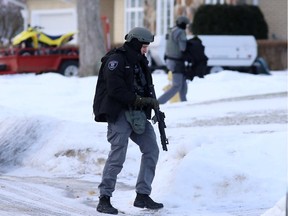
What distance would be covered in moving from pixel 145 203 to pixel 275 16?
72.5ft

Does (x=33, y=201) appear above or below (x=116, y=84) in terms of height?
below

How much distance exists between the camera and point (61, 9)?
1371 inches

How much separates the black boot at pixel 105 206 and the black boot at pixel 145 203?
291 millimetres

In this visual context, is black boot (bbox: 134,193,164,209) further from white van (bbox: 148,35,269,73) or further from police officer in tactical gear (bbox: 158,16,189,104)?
white van (bbox: 148,35,269,73)

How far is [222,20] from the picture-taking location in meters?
26.6

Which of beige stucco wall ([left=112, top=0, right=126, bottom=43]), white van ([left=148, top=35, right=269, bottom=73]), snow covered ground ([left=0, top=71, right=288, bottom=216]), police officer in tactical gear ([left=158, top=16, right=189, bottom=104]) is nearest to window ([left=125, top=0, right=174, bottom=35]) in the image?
beige stucco wall ([left=112, top=0, right=126, bottom=43])

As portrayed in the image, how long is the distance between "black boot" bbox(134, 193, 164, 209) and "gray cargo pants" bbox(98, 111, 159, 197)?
0.05 metres

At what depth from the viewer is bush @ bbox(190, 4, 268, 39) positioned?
2662cm

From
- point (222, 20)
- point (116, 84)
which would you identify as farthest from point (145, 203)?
point (222, 20)

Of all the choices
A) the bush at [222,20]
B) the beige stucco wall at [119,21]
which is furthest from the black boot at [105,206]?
the beige stucco wall at [119,21]

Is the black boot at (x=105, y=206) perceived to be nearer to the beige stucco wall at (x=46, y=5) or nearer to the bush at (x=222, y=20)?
the bush at (x=222, y=20)

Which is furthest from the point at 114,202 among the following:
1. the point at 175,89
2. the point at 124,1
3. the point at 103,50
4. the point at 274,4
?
the point at 124,1

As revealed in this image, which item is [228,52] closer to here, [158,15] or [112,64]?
[158,15]

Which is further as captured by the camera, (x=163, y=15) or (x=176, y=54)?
(x=163, y=15)
